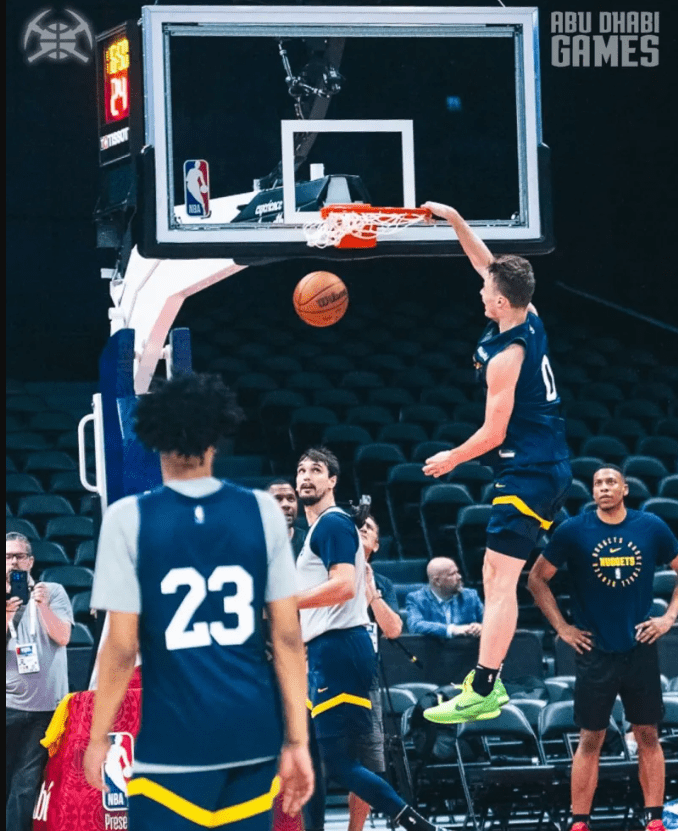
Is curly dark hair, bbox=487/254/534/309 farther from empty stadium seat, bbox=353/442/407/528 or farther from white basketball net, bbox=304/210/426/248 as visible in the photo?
empty stadium seat, bbox=353/442/407/528

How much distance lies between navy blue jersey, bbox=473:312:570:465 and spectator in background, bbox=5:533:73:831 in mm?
3226

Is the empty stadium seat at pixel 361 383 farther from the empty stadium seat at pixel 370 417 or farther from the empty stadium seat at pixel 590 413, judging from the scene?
the empty stadium seat at pixel 590 413

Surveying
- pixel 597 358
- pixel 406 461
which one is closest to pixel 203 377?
pixel 406 461

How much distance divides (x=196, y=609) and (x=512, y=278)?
241 cm

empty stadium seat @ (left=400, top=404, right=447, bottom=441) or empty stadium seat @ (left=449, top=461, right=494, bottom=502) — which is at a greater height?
empty stadium seat @ (left=400, top=404, right=447, bottom=441)

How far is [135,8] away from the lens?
1605 cm

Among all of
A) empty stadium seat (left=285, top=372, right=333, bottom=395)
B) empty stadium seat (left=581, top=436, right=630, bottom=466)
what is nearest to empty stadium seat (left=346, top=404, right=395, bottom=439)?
empty stadium seat (left=285, top=372, right=333, bottom=395)

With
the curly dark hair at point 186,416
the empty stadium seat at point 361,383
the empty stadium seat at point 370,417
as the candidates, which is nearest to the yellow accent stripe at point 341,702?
the curly dark hair at point 186,416

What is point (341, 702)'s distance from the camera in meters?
6.90

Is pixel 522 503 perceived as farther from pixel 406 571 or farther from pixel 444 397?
pixel 444 397

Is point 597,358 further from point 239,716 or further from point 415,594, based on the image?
point 239,716

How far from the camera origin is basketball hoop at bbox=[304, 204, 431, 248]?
21.5 feet

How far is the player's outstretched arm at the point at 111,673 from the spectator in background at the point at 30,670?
4098 mm

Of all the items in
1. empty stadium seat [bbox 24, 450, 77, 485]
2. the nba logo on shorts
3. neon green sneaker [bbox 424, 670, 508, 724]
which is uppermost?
empty stadium seat [bbox 24, 450, 77, 485]
